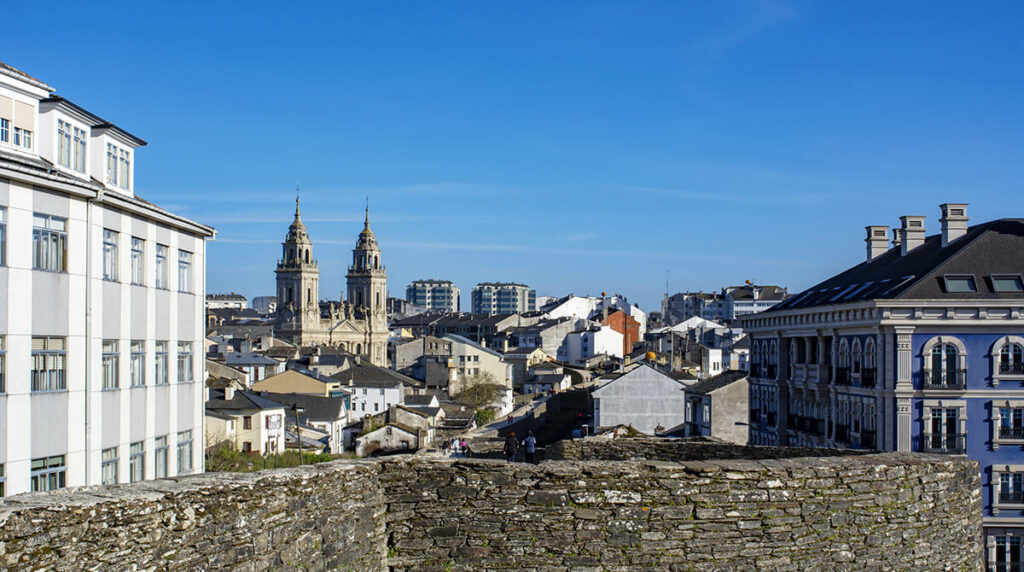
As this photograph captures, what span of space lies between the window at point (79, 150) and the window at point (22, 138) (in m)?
1.79

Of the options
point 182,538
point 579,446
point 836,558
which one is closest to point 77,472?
point 579,446

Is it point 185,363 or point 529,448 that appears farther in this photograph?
point 185,363

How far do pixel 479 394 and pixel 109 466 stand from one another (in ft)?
273

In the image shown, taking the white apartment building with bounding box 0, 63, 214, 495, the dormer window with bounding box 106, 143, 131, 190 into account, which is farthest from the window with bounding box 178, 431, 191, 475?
the dormer window with bounding box 106, 143, 131, 190

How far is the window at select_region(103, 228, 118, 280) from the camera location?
19.0 meters

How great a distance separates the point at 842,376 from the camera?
32.2 metres

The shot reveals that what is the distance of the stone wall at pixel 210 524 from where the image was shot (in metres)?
6.04

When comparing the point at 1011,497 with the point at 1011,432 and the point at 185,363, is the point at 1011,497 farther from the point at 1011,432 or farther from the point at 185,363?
the point at 185,363

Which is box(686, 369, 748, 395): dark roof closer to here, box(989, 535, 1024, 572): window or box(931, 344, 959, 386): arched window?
box(931, 344, 959, 386): arched window

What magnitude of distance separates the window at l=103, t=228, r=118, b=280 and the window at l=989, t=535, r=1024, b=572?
78.4 ft

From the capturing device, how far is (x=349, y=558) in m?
8.61

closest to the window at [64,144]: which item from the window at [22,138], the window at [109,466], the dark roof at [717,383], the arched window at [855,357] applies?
the window at [22,138]

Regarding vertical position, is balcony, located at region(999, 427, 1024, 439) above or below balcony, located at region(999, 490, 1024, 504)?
above

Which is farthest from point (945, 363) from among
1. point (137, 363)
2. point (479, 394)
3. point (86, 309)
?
point (479, 394)
